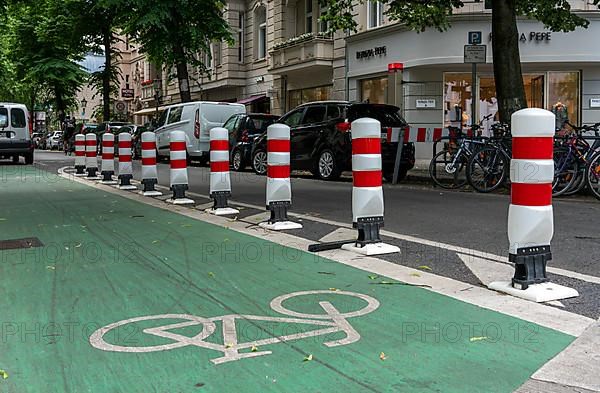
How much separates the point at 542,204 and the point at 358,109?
10.4 m

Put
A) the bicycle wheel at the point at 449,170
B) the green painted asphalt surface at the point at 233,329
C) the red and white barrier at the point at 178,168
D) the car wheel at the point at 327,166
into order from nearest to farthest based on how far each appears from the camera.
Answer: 1. the green painted asphalt surface at the point at 233,329
2. the red and white barrier at the point at 178,168
3. the bicycle wheel at the point at 449,170
4. the car wheel at the point at 327,166

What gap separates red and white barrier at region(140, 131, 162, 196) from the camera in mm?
12055

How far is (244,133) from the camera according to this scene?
2017 centimetres

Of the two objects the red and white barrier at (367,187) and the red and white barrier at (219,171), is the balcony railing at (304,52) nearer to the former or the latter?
the red and white barrier at (219,171)

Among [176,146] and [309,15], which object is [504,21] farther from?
[309,15]

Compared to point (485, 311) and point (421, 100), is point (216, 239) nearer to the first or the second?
point (485, 311)

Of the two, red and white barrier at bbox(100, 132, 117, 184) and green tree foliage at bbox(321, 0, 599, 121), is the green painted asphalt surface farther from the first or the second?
green tree foliage at bbox(321, 0, 599, 121)

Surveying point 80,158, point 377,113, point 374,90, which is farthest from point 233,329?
point 374,90

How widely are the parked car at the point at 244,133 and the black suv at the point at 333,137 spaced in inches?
130

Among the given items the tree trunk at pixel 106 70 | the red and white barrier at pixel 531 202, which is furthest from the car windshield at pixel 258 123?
the tree trunk at pixel 106 70

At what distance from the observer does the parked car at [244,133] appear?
65.5 feet

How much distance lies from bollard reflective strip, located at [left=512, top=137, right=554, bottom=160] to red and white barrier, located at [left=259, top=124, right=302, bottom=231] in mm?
3629

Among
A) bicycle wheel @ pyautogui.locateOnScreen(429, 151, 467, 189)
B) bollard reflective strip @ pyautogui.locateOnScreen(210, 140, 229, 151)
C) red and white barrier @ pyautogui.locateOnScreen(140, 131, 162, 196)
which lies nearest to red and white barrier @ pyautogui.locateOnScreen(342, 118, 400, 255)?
bollard reflective strip @ pyautogui.locateOnScreen(210, 140, 229, 151)

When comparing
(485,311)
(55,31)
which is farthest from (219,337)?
(55,31)
